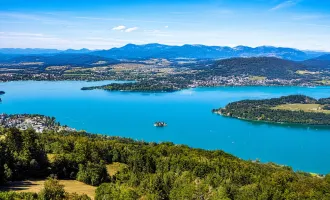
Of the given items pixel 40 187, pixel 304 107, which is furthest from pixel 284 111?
pixel 40 187

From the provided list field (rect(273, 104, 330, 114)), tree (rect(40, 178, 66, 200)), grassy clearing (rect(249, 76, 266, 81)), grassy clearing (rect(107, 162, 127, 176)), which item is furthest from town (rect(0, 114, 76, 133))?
grassy clearing (rect(249, 76, 266, 81))

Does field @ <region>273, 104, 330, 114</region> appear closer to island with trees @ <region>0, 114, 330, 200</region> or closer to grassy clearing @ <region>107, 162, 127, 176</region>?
island with trees @ <region>0, 114, 330, 200</region>

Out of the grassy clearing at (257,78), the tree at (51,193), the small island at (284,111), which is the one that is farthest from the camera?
the grassy clearing at (257,78)

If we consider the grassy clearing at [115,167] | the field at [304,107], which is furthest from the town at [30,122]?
the field at [304,107]

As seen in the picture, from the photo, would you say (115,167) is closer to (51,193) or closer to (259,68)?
(51,193)

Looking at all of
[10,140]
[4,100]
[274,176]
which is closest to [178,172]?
[274,176]

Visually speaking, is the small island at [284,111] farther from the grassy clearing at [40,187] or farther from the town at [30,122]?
the grassy clearing at [40,187]

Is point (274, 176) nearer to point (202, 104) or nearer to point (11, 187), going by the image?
point (11, 187)
